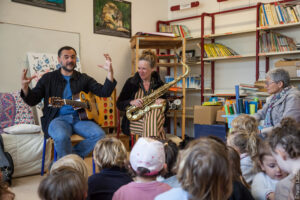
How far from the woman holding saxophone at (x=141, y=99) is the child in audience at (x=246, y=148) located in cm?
118

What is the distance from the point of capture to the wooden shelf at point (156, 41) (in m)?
4.22

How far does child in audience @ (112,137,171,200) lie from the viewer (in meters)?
1.18

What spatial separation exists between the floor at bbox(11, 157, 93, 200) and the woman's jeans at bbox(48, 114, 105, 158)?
0.40 metres

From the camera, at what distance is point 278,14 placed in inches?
160

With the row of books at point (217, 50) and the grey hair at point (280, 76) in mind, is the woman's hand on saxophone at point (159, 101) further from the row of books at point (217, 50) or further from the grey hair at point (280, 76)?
the row of books at point (217, 50)

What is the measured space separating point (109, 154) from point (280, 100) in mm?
1910

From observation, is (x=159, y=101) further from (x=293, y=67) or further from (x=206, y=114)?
(x=293, y=67)

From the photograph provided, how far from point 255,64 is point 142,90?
222cm

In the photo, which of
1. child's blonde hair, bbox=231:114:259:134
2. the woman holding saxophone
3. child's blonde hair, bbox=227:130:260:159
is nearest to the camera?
child's blonde hair, bbox=227:130:260:159

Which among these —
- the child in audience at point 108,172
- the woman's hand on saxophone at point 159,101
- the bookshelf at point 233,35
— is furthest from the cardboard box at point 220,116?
the child in audience at point 108,172

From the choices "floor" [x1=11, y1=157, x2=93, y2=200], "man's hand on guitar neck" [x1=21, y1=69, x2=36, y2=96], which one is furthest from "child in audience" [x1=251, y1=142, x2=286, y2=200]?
"man's hand on guitar neck" [x1=21, y1=69, x2=36, y2=96]

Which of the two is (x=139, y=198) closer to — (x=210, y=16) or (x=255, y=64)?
(x=255, y=64)

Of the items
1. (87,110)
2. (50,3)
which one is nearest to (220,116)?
(87,110)

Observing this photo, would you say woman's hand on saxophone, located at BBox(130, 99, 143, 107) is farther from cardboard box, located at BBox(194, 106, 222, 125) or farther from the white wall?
the white wall
